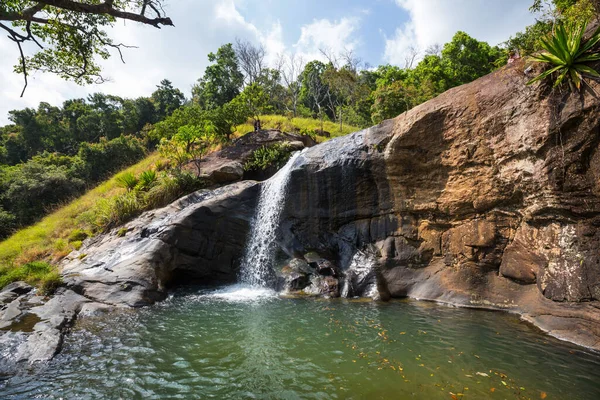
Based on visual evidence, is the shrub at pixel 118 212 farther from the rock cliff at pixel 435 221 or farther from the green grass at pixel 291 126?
the green grass at pixel 291 126

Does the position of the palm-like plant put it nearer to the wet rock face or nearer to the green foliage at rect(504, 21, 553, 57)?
the green foliage at rect(504, 21, 553, 57)

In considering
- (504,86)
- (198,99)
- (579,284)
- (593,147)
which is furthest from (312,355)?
(198,99)

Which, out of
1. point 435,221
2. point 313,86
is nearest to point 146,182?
point 435,221

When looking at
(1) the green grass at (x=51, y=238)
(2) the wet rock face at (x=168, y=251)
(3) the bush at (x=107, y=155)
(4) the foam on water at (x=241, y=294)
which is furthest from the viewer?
(3) the bush at (x=107, y=155)

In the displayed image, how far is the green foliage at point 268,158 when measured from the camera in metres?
18.6

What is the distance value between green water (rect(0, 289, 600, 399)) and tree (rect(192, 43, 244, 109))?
3167 cm

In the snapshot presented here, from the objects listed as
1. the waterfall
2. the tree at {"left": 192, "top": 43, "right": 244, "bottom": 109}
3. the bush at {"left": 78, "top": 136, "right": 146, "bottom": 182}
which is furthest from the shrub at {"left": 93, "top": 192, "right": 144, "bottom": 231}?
the tree at {"left": 192, "top": 43, "right": 244, "bottom": 109}

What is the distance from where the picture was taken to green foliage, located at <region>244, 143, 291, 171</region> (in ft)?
61.1

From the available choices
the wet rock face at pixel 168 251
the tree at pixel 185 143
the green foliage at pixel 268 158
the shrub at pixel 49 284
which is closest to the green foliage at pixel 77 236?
the wet rock face at pixel 168 251

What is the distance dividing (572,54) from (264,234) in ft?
37.4

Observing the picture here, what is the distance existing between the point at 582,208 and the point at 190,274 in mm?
12860

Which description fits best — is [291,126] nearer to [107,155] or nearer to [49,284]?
[107,155]

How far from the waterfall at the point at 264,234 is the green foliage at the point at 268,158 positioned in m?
4.07

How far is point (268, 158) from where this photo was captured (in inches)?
738
